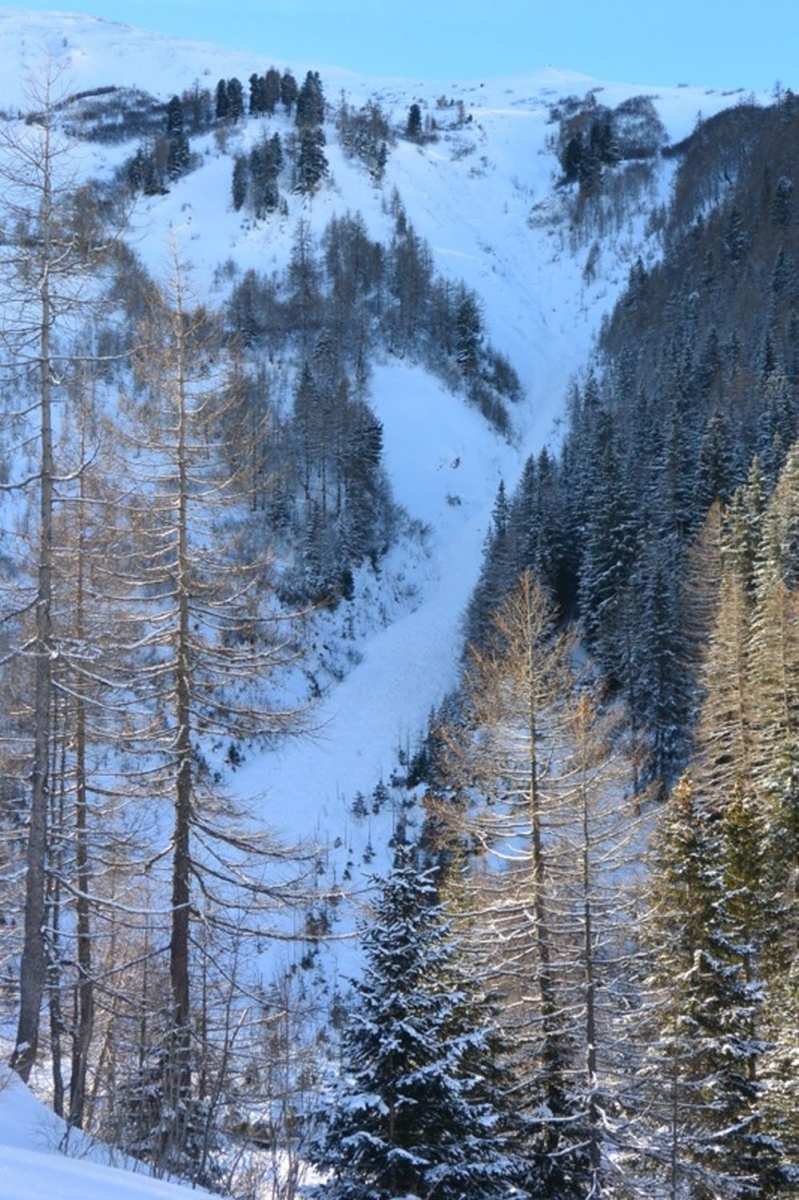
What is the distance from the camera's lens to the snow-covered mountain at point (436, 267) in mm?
41312

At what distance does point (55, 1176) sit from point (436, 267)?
9747 centimetres

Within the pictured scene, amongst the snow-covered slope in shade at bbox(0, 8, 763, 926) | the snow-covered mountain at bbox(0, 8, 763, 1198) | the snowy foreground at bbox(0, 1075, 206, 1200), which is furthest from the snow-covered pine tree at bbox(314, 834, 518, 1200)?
the snowy foreground at bbox(0, 1075, 206, 1200)

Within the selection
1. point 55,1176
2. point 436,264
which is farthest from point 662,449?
point 436,264

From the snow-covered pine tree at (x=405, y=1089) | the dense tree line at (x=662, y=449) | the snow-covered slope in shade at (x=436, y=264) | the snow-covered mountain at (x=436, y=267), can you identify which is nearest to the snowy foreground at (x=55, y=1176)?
the snow-covered mountain at (x=436, y=267)

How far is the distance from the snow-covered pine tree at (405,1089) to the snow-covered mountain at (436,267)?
1.86 metres

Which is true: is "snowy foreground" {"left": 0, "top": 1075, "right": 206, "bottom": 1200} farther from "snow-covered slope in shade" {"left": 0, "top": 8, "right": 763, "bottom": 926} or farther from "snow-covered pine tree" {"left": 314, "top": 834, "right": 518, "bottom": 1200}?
"snow-covered slope in shade" {"left": 0, "top": 8, "right": 763, "bottom": 926}

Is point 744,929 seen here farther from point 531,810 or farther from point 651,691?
point 651,691

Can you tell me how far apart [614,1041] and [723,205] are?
111m

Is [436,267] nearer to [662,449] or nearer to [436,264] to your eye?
[436,264]

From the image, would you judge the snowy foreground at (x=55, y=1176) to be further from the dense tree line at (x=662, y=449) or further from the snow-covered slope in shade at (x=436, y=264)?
the dense tree line at (x=662, y=449)

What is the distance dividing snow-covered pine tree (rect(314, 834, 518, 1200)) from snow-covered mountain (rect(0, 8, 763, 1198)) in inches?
73.3

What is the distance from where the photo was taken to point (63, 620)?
45.9 ft

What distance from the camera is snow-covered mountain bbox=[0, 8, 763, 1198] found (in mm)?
41312

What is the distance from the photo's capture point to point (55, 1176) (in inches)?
177
